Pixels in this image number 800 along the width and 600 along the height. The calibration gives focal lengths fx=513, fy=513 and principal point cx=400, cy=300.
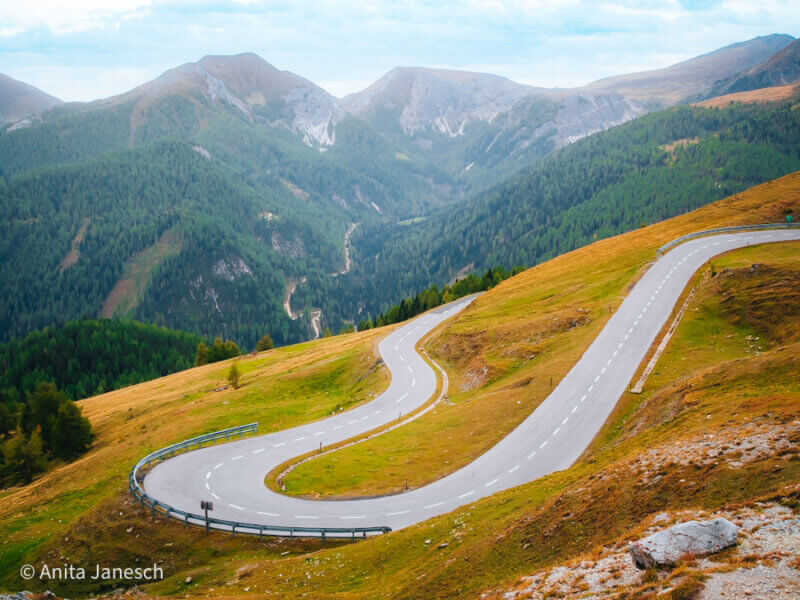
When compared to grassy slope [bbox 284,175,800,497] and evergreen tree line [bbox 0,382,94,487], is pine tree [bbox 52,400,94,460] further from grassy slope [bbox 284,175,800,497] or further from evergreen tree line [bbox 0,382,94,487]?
grassy slope [bbox 284,175,800,497]

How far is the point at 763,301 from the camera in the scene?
51000 millimetres

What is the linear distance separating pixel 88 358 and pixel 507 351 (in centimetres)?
15535

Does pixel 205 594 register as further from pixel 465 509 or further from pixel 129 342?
pixel 129 342

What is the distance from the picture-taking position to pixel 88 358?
546ft

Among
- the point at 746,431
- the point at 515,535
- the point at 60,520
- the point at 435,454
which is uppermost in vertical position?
the point at 746,431

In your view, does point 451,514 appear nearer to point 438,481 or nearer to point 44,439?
point 438,481

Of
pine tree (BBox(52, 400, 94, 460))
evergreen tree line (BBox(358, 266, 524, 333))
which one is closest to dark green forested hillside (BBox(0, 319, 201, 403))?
evergreen tree line (BBox(358, 266, 524, 333))

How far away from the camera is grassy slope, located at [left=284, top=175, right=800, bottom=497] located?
4156 centimetres

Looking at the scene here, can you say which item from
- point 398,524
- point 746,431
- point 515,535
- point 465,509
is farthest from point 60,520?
point 746,431

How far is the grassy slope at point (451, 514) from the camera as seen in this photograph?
2103 centimetres

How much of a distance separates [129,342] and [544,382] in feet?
536

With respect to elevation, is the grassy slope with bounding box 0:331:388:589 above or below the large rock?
below
